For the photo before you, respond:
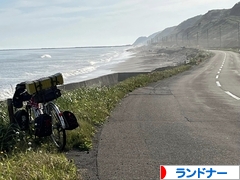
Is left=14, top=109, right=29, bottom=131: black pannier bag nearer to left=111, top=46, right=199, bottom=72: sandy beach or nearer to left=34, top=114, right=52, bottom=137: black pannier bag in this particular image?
left=34, top=114, right=52, bottom=137: black pannier bag

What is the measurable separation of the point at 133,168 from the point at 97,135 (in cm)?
210

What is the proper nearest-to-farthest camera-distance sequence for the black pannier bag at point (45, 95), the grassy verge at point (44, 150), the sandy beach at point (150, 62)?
1. the grassy verge at point (44, 150)
2. the black pannier bag at point (45, 95)
3. the sandy beach at point (150, 62)

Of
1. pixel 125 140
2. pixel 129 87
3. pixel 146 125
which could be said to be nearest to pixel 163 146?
pixel 125 140

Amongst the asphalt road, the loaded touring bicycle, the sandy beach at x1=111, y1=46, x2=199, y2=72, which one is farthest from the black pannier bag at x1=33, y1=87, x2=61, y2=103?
the sandy beach at x1=111, y1=46, x2=199, y2=72

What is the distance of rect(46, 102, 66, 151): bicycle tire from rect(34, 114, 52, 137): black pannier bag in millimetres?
168

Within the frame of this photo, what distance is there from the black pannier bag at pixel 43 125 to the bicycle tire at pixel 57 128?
0.17 m

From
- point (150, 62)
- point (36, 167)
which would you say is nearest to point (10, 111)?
point (36, 167)

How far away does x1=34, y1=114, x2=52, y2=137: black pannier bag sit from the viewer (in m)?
5.18

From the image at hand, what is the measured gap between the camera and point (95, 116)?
311 inches

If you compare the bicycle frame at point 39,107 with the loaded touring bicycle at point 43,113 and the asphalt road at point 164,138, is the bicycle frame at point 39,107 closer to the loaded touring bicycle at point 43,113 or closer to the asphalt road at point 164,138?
the loaded touring bicycle at point 43,113

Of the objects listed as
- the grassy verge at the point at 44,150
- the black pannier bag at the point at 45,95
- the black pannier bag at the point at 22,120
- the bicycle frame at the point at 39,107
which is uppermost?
the black pannier bag at the point at 45,95

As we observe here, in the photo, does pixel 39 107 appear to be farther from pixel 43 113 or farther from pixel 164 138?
pixel 164 138

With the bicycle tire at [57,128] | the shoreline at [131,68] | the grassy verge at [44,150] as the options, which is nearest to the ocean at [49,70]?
the shoreline at [131,68]

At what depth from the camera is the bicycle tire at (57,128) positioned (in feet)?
17.4
